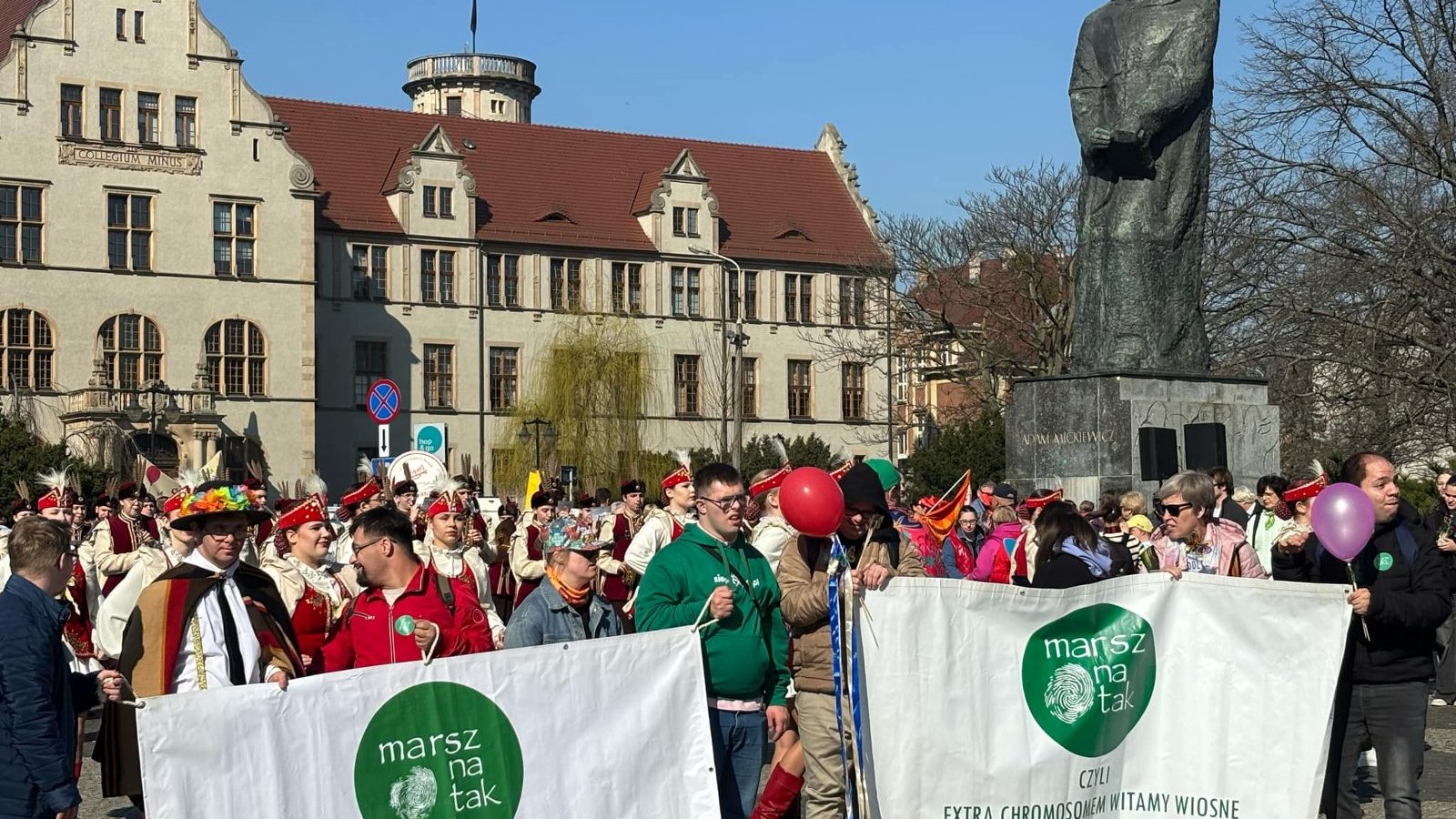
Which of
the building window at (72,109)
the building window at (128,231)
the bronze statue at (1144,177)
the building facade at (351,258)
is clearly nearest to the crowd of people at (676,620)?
the bronze statue at (1144,177)

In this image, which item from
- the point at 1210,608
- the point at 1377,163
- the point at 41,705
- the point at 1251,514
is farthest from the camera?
the point at 1377,163

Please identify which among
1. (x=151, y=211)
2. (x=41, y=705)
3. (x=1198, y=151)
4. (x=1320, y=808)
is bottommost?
(x=1320, y=808)

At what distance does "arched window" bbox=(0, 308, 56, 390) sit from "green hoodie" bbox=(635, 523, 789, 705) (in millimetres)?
51683

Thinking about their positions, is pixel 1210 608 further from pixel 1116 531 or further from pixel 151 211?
pixel 151 211

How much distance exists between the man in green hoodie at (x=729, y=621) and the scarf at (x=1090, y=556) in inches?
55.5

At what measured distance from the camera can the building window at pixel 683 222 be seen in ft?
237

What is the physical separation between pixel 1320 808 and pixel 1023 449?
33.3 feet

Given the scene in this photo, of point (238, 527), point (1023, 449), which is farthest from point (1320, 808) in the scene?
point (1023, 449)

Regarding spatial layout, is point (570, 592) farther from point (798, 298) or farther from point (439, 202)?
point (798, 298)

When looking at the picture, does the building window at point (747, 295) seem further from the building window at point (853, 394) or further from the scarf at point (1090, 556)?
the scarf at point (1090, 556)

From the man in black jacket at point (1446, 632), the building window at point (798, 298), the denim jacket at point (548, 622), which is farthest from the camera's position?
the building window at point (798, 298)

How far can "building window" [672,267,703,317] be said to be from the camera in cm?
7238

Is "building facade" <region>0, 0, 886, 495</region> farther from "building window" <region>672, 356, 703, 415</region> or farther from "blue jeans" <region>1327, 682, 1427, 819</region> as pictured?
"blue jeans" <region>1327, 682, 1427, 819</region>

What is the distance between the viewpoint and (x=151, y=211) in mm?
58781
